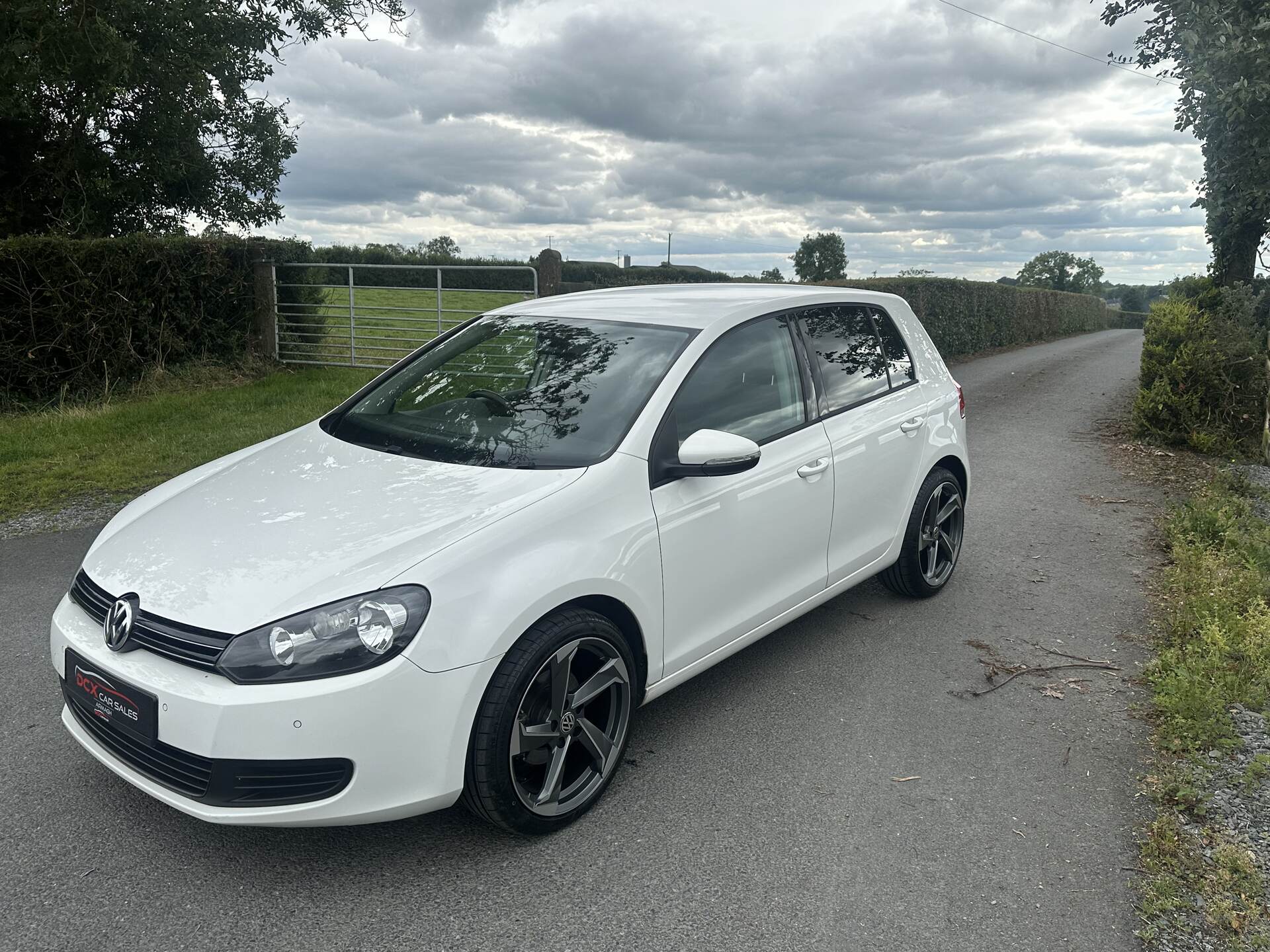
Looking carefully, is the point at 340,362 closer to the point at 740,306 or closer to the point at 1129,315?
the point at 740,306

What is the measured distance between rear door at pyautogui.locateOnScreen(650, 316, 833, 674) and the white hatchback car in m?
0.01

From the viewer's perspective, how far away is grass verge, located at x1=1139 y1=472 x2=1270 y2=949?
288 cm

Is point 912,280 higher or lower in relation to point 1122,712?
higher

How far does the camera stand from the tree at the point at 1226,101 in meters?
10.8

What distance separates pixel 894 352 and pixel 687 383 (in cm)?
189

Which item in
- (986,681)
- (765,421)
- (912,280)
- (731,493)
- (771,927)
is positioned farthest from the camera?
(912,280)

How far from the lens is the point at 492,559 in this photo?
9.64ft

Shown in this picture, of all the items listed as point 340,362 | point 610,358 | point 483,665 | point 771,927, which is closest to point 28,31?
point 340,362

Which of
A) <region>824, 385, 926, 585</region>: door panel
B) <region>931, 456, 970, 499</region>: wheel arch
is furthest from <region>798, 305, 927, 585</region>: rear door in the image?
<region>931, 456, 970, 499</region>: wheel arch

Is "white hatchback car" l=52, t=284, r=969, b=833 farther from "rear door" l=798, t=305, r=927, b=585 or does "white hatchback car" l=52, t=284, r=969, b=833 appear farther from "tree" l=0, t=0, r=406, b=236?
"tree" l=0, t=0, r=406, b=236

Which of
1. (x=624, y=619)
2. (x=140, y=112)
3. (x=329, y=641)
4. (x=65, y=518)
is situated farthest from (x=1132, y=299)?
(x=329, y=641)

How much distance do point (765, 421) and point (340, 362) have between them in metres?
12.2

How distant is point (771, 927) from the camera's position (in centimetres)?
279

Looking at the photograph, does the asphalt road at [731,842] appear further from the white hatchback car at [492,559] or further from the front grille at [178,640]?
the front grille at [178,640]
